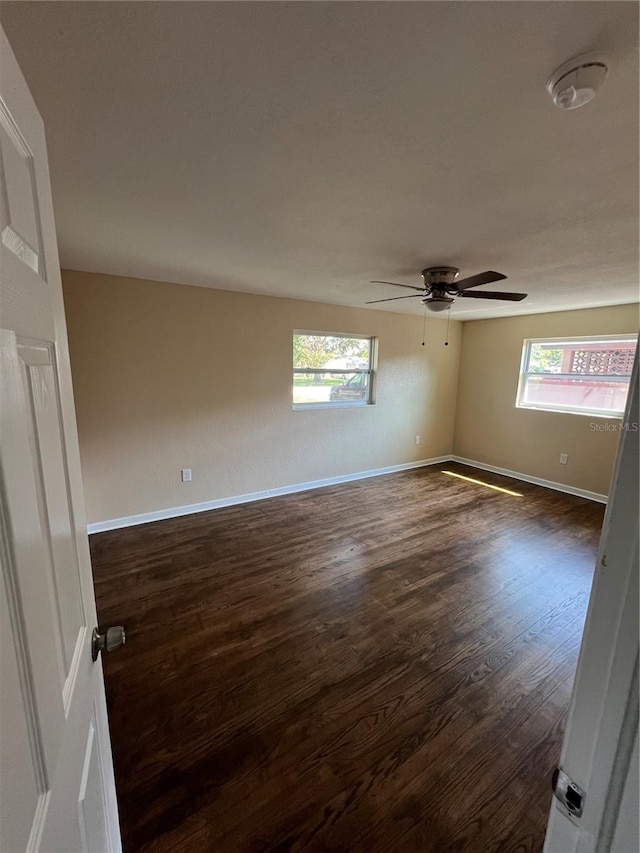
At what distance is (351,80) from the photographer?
0.97m

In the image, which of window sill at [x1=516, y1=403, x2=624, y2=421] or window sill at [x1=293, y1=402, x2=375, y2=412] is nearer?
window sill at [x1=516, y1=403, x2=624, y2=421]

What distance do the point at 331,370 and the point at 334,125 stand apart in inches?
133

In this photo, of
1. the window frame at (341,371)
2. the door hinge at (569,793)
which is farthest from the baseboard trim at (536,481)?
the door hinge at (569,793)

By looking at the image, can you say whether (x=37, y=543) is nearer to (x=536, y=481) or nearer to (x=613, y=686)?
(x=613, y=686)

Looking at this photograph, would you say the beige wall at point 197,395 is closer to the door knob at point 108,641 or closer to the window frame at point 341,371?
the window frame at point 341,371

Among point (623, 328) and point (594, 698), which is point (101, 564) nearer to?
point (594, 698)

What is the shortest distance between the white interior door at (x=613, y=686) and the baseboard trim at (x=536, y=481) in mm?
4381

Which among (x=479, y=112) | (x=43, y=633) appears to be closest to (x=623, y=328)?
(x=479, y=112)

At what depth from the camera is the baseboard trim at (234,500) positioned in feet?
10.9

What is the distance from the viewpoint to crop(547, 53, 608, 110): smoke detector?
890 mm

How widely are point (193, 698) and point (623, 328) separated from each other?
516 cm

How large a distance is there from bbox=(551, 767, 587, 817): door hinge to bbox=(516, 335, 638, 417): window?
455 cm

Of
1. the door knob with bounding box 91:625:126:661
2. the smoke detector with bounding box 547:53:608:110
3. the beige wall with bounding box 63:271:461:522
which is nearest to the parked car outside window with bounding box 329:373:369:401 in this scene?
the beige wall with bounding box 63:271:461:522

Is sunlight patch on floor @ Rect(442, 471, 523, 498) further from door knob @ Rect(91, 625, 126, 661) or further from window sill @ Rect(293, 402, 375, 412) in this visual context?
door knob @ Rect(91, 625, 126, 661)
